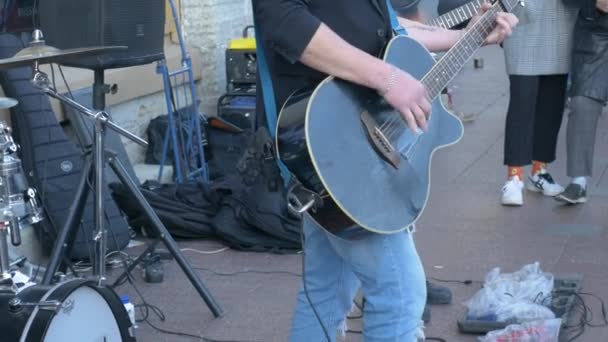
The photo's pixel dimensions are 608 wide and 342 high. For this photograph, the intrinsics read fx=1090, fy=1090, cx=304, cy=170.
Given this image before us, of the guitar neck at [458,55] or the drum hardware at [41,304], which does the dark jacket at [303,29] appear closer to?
the guitar neck at [458,55]

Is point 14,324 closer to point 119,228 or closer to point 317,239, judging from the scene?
point 317,239

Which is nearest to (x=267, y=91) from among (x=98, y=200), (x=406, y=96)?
(x=406, y=96)

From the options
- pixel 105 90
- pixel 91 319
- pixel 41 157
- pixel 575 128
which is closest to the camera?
pixel 91 319

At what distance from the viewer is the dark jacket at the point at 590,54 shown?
19.5 feet

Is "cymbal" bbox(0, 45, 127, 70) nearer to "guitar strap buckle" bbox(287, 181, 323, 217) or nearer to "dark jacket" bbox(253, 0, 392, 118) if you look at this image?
"dark jacket" bbox(253, 0, 392, 118)

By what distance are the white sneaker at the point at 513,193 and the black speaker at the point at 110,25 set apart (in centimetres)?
230

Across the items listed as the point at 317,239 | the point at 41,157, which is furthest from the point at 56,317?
the point at 41,157

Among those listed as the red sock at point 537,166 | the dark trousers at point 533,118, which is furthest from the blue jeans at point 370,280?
the red sock at point 537,166

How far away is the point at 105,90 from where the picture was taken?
440cm

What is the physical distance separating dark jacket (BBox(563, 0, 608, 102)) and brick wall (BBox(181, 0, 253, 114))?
2850 millimetres

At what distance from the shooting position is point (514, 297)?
173 inches

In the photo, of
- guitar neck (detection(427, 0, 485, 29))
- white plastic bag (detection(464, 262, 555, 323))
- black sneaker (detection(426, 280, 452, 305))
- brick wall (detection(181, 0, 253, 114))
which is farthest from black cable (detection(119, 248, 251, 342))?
brick wall (detection(181, 0, 253, 114))

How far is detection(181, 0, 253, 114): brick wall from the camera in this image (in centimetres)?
786

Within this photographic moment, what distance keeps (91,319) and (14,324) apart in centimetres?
32
